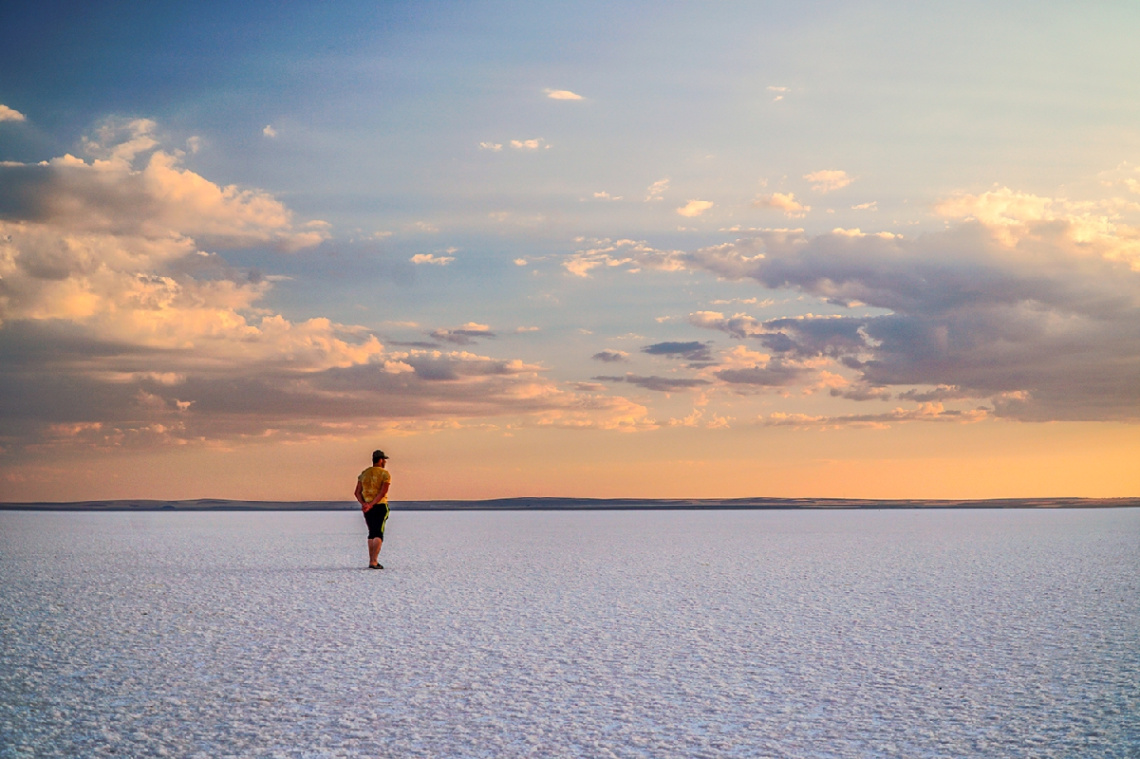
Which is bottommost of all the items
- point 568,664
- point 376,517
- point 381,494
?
point 568,664

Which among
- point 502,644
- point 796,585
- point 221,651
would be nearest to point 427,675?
point 502,644

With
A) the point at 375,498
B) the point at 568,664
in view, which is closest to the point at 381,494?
the point at 375,498

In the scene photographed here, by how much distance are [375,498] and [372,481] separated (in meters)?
0.29

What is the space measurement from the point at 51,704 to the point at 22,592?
7149 millimetres

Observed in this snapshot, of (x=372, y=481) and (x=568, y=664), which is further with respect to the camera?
(x=372, y=481)

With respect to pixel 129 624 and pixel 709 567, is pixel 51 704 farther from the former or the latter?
pixel 709 567

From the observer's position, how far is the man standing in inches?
582

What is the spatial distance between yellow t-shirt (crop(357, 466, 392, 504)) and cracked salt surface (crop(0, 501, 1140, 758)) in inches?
55.9

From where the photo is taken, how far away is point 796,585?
12711 millimetres

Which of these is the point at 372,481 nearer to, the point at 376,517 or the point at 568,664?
the point at 376,517

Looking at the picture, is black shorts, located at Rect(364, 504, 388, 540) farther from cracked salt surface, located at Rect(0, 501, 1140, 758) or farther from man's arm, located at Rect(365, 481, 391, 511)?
cracked salt surface, located at Rect(0, 501, 1140, 758)

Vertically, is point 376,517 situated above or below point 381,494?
below

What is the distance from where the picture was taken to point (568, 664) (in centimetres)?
709

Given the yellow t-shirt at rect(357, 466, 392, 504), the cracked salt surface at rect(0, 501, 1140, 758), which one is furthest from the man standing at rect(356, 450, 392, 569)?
the cracked salt surface at rect(0, 501, 1140, 758)
